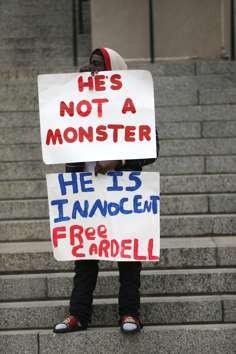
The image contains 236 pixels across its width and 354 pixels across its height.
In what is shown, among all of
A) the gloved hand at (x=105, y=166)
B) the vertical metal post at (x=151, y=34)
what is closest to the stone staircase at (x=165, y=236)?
the vertical metal post at (x=151, y=34)

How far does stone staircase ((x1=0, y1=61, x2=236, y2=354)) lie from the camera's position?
5.29 meters

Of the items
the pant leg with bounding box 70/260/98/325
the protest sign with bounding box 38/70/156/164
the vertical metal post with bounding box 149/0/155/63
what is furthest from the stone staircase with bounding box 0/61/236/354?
the protest sign with bounding box 38/70/156/164

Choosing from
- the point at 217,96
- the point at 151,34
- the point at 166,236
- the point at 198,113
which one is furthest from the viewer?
the point at 151,34

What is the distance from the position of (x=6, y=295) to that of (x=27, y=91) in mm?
3124

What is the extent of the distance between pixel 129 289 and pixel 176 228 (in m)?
1.46

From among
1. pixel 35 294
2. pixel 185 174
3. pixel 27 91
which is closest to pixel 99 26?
pixel 27 91

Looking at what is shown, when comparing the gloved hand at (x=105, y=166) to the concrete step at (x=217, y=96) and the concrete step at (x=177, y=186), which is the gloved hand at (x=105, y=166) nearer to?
the concrete step at (x=177, y=186)

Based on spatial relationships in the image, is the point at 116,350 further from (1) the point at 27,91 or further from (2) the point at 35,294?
(1) the point at 27,91

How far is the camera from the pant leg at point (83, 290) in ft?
17.0

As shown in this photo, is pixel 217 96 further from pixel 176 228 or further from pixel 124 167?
pixel 124 167

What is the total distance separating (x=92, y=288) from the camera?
521 centimetres

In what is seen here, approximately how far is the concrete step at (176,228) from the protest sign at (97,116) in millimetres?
1467

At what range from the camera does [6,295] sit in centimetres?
579

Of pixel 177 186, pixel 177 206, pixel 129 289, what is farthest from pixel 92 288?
pixel 177 186
